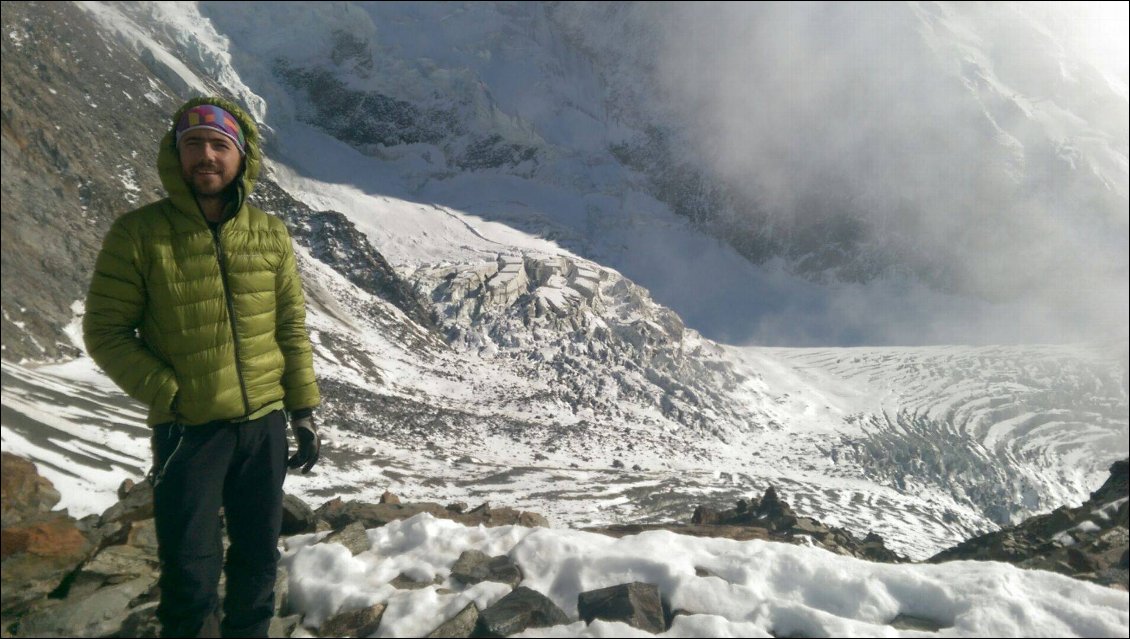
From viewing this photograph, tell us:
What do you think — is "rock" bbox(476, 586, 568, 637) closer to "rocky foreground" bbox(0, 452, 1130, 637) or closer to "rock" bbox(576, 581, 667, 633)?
"rocky foreground" bbox(0, 452, 1130, 637)

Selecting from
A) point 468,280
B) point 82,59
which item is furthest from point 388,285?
point 82,59

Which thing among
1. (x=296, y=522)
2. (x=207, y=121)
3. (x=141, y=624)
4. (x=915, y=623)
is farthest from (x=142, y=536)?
(x=915, y=623)

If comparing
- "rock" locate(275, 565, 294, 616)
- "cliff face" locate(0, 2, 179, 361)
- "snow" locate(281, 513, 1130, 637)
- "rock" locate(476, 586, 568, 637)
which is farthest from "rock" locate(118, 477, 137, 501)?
"rock" locate(476, 586, 568, 637)

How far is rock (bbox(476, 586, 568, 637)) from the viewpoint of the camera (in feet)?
17.3

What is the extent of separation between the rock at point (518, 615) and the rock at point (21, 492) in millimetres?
3942

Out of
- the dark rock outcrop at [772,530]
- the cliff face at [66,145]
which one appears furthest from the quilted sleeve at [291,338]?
the dark rock outcrop at [772,530]

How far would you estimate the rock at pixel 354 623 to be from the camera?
5.36m

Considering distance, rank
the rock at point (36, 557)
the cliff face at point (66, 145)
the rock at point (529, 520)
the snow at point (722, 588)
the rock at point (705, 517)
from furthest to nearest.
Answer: the cliff face at point (66, 145)
the rock at point (705, 517)
the rock at point (529, 520)
the rock at point (36, 557)
the snow at point (722, 588)

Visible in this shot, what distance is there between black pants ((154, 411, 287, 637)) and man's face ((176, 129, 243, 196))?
1.53 m

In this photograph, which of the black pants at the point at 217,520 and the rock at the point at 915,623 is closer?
the black pants at the point at 217,520

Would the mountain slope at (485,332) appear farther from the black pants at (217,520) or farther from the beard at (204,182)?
the black pants at (217,520)

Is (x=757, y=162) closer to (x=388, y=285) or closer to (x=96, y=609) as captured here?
(x=388, y=285)

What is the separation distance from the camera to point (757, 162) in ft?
506

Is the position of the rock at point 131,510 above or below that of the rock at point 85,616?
above
